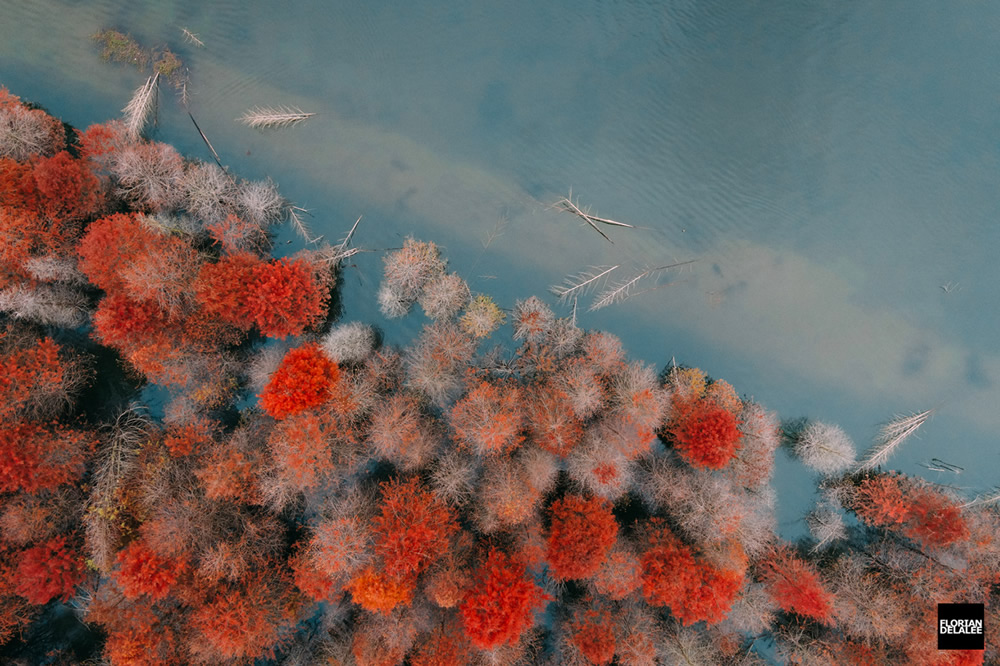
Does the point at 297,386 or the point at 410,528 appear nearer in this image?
the point at 410,528

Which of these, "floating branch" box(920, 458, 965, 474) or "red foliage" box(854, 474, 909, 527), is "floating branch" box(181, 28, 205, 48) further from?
"floating branch" box(920, 458, 965, 474)

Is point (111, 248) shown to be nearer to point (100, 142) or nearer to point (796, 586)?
point (100, 142)

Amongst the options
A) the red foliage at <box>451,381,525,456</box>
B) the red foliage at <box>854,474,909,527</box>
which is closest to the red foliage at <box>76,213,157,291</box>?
the red foliage at <box>451,381,525,456</box>

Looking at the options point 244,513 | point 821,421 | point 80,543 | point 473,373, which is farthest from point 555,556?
point 80,543

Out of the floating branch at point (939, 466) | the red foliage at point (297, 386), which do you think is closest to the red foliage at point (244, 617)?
the red foliage at point (297, 386)

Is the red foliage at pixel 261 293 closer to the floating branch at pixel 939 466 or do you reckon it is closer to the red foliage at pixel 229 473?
the red foliage at pixel 229 473

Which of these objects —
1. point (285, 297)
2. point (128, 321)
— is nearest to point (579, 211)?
point (285, 297)
